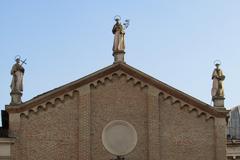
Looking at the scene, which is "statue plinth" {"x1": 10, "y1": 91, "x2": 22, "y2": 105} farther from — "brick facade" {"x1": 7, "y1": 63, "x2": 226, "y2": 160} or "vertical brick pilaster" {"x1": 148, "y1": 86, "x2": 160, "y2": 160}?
"vertical brick pilaster" {"x1": 148, "y1": 86, "x2": 160, "y2": 160}

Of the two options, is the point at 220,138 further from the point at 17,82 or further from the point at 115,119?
the point at 17,82

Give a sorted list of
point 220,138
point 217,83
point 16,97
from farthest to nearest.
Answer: point 217,83
point 220,138
point 16,97

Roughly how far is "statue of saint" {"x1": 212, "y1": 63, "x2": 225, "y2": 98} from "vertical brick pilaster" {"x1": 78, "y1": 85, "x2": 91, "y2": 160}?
5.89m

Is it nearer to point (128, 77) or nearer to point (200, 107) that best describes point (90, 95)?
point (128, 77)

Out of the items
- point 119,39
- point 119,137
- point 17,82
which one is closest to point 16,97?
point 17,82

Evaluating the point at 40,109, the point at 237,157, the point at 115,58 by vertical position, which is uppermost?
the point at 115,58

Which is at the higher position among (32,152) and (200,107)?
(200,107)

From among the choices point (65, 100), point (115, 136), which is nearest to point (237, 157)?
point (115, 136)

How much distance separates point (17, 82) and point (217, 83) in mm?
9200

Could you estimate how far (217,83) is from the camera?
103 feet

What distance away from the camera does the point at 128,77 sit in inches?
1209

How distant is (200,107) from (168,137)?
6.70 feet

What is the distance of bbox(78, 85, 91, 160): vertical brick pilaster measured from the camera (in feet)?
97.1

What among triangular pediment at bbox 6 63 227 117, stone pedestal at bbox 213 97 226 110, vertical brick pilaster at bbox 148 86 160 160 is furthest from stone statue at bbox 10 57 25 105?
stone pedestal at bbox 213 97 226 110
